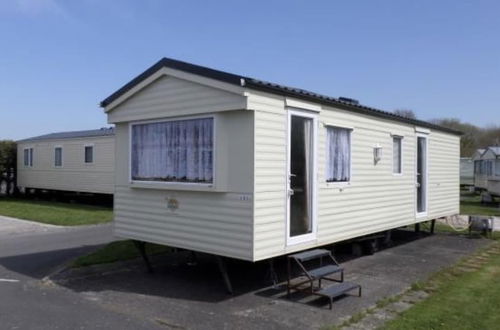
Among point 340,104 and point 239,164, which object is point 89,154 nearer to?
point 340,104

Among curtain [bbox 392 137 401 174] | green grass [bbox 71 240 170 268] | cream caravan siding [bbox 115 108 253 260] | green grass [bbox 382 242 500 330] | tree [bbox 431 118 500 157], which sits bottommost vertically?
green grass [bbox 382 242 500 330]

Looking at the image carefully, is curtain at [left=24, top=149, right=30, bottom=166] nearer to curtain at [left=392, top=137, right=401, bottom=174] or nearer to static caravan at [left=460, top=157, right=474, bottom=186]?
curtain at [left=392, top=137, right=401, bottom=174]

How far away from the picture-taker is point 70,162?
904 inches

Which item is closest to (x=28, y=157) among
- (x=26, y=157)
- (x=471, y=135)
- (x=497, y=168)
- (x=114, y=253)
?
(x=26, y=157)

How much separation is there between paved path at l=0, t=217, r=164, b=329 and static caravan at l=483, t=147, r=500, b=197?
2068cm

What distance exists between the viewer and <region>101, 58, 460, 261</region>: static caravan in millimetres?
6352

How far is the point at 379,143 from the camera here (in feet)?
30.4

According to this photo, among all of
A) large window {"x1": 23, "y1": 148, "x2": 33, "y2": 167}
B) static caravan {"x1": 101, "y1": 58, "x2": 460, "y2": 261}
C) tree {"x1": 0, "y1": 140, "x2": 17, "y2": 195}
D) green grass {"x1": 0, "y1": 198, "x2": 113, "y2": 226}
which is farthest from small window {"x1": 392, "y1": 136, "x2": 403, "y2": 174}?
tree {"x1": 0, "y1": 140, "x2": 17, "y2": 195}

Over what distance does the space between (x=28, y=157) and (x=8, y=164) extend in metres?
2.20

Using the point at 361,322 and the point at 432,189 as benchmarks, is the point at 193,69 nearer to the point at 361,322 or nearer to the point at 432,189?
the point at 361,322

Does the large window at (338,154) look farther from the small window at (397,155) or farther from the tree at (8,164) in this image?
the tree at (8,164)

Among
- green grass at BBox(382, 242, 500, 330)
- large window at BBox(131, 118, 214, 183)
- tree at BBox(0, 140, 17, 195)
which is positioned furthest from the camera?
tree at BBox(0, 140, 17, 195)

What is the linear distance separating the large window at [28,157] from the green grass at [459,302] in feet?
75.7

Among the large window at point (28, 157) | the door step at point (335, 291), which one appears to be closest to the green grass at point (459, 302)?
the door step at point (335, 291)
